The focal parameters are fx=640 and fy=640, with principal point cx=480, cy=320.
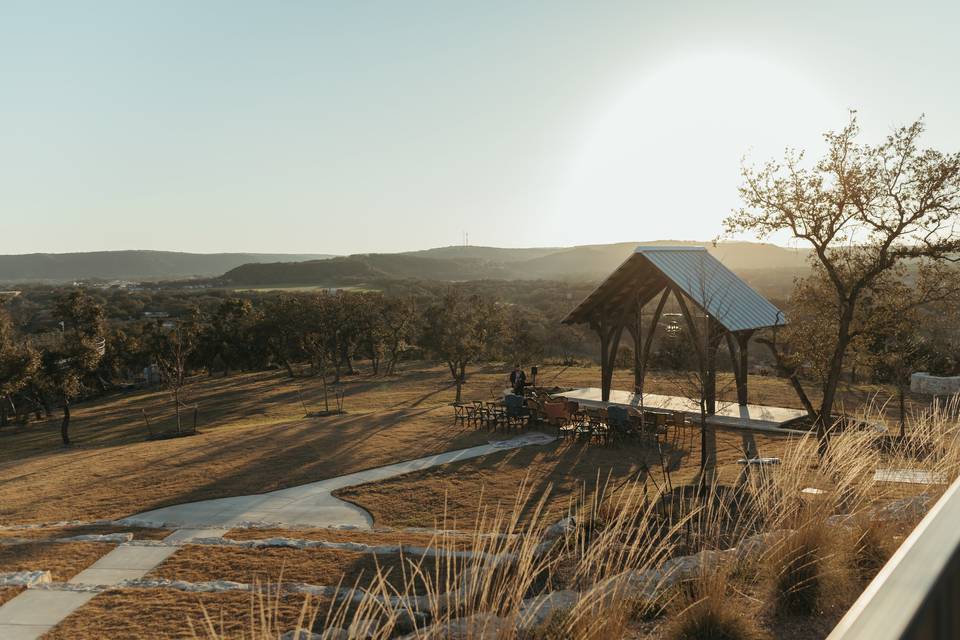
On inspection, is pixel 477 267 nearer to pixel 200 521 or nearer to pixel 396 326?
pixel 396 326

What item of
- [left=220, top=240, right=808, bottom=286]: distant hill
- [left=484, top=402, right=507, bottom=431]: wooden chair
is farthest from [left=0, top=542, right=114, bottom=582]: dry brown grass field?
[left=220, top=240, right=808, bottom=286]: distant hill

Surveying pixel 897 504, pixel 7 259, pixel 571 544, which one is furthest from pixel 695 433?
pixel 7 259

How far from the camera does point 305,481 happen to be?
1310cm

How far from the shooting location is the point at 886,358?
599 inches

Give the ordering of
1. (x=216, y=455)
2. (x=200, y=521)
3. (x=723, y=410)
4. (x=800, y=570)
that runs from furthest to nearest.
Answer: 1. (x=723, y=410)
2. (x=216, y=455)
3. (x=200, y=521)
4. (x=800, y=570)

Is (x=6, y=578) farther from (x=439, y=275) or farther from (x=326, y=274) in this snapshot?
(x=439, y=275)

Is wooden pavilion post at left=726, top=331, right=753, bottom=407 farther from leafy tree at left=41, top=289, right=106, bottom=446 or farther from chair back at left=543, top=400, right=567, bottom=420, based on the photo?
leafy tree at left=41, top=289, right=106, bottom=446

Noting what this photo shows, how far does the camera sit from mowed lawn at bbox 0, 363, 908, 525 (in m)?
12.5

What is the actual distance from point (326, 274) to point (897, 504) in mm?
121873

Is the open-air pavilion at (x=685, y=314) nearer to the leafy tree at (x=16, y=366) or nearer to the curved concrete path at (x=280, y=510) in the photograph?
the curved concrete path at (x=280, y=510)

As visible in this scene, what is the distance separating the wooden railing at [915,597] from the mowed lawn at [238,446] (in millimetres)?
10617

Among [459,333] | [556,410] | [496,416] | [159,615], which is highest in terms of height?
[459,333]

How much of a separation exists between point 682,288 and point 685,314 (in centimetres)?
77

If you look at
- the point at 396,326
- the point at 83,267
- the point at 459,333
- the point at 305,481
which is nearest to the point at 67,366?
the point at 459,333
